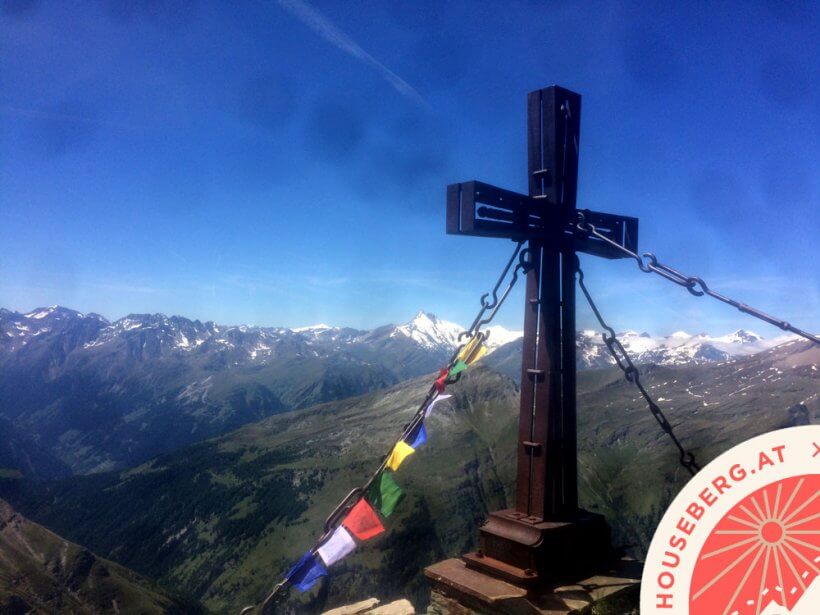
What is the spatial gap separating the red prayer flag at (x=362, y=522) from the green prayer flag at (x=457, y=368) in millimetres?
2403

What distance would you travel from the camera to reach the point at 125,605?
6250 inches

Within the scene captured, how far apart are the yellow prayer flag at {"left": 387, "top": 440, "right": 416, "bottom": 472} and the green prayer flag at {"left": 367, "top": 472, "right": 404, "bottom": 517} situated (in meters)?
0.19

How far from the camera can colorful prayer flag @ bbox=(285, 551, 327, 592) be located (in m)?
8.18

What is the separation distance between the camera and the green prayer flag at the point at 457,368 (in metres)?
9.10

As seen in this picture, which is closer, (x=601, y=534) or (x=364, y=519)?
(x=601, y=534)

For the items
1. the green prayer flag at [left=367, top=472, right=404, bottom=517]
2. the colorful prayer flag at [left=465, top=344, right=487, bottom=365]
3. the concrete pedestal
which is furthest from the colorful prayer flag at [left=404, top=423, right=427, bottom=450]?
the concrete pedestal

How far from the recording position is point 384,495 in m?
8.93

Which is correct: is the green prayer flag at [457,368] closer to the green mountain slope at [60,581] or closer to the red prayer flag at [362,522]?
the red prayer flag at [362,522]

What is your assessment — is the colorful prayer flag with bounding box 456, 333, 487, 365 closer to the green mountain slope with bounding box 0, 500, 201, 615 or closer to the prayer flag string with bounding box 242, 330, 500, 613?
the prayer flag string with bounding box 242, 330, 500, 613

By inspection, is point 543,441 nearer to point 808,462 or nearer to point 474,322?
point 474,322

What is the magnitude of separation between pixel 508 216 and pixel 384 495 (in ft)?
15.7

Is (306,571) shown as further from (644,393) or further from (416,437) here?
(644,393)

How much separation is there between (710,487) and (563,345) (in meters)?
2.95

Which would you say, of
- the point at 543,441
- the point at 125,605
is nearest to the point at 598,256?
the point at 543,441
